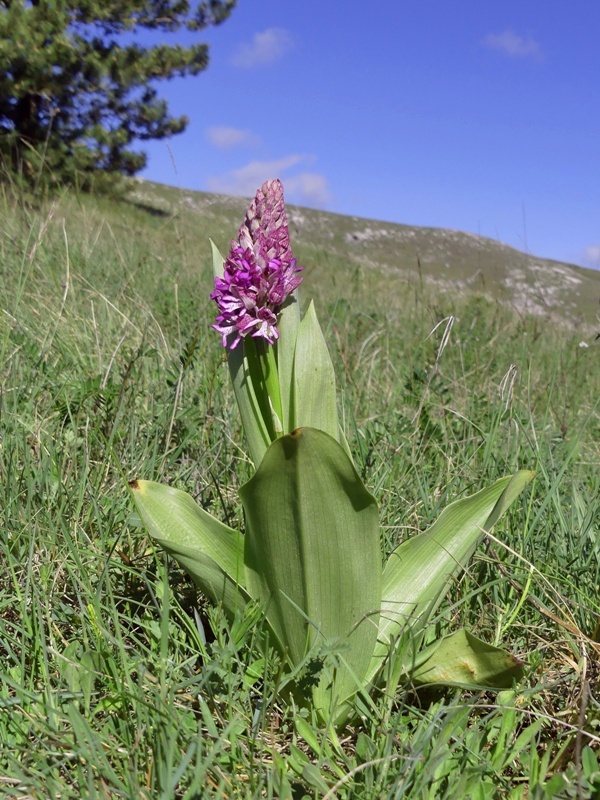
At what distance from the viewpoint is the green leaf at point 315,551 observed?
3.85ft

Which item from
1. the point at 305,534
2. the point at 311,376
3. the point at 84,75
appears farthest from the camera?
the point at 84,75

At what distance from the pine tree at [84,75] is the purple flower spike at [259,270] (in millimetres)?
7302

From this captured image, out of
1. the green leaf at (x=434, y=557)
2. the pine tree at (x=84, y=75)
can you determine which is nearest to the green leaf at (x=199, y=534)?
the green leaf at (x=434, y=557)

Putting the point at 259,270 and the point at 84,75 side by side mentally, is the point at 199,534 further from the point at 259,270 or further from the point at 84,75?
the point at 84,75

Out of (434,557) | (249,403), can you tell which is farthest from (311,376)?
(434,557)

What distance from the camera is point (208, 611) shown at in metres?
1.45

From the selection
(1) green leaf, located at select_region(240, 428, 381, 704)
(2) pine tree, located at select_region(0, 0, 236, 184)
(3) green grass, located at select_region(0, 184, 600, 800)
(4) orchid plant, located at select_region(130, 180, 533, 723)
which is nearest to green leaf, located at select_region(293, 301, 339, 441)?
(4) orchid plant, located at select_region(130, 180, 533, 723)

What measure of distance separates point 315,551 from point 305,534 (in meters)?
0.04

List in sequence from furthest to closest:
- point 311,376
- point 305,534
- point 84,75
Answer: point 84,75, point 311,376, point 305,534

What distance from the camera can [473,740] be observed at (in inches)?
47.4

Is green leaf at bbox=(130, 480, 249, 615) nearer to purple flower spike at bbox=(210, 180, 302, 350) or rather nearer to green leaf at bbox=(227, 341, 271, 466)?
green leaf at bbox=(227, 341, 271, 466)

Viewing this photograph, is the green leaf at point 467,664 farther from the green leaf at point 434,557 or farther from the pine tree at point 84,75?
the pine tree at point 84,75

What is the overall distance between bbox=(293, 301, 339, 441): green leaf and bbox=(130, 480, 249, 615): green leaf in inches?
10.6

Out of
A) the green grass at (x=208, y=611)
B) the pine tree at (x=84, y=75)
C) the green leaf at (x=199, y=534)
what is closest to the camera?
the green grass at (x=208, y=611)
